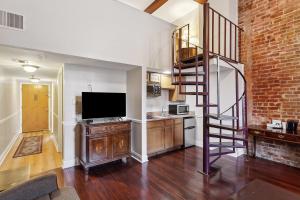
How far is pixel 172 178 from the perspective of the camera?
2830 millimetres

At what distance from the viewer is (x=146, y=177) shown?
2887 mm

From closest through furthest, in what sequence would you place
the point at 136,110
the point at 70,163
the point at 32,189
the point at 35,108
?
the point at 32,189 < the point at 70,163 < the point at 136,110 < the point at 35,108

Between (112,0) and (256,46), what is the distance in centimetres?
335

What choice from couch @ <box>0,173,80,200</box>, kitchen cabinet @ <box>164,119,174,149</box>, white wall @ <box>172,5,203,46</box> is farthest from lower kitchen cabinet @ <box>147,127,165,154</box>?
white wall @ <box>172,5,203,46</box>

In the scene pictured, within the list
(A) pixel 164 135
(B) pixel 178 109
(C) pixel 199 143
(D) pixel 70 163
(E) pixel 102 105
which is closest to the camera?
(D) pixel 70 163

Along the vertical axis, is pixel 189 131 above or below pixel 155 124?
below

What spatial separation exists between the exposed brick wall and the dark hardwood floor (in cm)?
42

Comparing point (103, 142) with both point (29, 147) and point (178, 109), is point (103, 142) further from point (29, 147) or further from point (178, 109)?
point (29, 147)

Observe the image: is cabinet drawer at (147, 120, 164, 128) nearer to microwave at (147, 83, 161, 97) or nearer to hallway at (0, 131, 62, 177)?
microwave at (147, 83, 161, 97)

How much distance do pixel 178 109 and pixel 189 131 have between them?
0.70m

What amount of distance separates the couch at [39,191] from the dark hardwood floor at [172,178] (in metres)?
0.93

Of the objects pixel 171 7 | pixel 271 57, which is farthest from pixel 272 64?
pixel 171 7

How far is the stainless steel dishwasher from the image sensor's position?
450 centimetres

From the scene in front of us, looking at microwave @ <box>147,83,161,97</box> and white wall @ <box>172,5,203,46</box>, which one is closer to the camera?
microwave @ <box>147,83,161,97</box>
